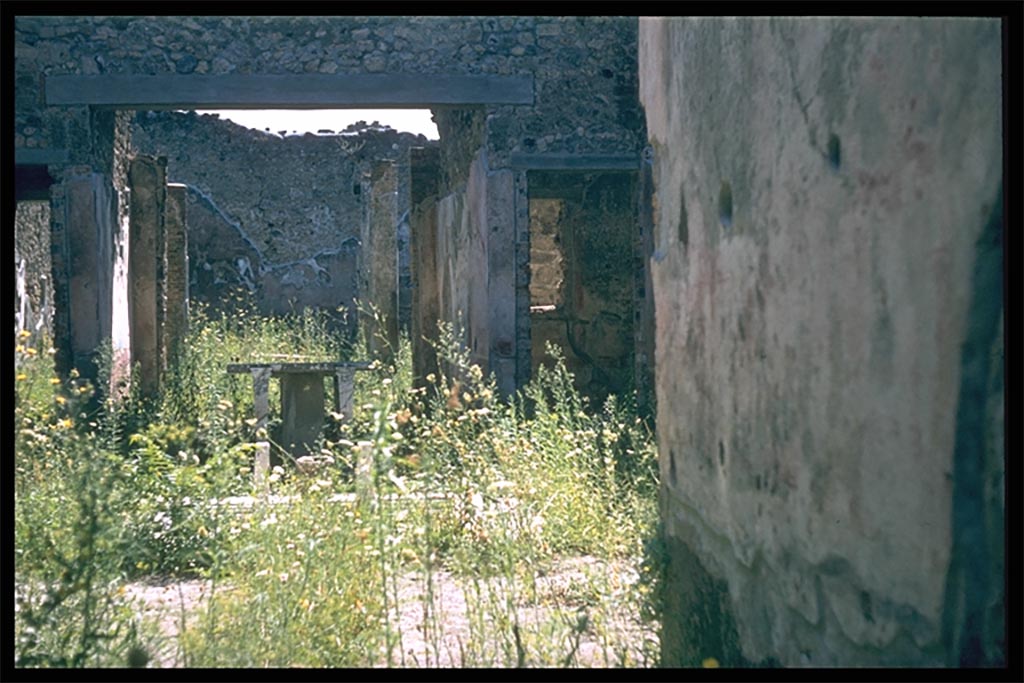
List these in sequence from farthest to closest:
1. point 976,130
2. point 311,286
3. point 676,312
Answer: point 311,286
point 676,312
point 976,130

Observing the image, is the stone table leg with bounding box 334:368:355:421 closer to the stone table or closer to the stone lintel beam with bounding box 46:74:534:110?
the stone table

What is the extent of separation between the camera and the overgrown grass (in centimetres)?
292

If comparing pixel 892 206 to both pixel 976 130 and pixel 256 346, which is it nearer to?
pixel 976 130

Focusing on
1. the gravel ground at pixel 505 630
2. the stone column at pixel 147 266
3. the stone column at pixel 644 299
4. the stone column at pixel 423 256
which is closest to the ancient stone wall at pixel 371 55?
the stone column at pixel 644 299

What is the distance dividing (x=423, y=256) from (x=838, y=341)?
9.05 meters

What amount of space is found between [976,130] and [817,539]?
86 centimetres

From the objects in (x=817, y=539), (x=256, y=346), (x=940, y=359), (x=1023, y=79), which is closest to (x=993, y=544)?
(x=940, y=359)

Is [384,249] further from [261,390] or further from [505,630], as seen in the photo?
[505,630]

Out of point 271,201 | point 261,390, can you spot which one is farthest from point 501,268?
point 271,201

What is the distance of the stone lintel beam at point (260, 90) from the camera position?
7.89m

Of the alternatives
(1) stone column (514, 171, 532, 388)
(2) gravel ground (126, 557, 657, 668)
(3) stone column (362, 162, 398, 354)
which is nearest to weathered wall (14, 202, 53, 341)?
(3) stone column (362, 162, 398, 354)

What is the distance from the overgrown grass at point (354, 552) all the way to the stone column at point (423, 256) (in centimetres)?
432

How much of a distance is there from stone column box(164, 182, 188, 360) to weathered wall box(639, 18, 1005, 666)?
9235 mm

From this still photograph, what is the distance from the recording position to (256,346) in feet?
42.1
